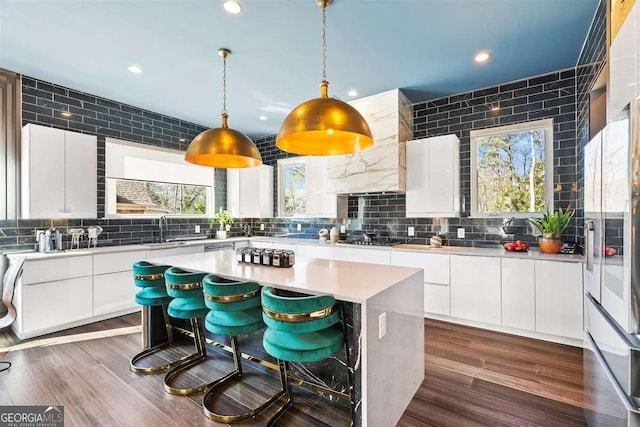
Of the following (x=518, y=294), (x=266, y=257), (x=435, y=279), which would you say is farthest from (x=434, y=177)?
(x=266, y=257)

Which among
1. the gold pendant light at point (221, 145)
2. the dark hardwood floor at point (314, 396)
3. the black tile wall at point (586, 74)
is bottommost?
the dark hardwood floor at point (314, 396)

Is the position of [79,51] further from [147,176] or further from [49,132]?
[147,176]

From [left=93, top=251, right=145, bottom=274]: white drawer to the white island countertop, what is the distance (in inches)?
55.3

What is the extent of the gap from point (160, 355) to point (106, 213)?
2.38m

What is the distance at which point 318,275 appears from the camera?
199 centimetres

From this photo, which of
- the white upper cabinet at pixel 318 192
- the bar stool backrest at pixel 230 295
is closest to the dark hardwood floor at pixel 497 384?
the bar stool backrest at pixel 230 295

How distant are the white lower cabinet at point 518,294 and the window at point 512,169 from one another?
806mm

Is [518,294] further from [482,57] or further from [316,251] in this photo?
[316,251]

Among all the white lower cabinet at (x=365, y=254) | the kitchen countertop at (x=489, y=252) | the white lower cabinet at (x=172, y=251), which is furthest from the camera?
the white lower cabinet at (x=172, y=251)

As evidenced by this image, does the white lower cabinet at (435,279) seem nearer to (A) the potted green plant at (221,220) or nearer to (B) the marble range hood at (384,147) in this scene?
(B) the marble range hood at (384,147)

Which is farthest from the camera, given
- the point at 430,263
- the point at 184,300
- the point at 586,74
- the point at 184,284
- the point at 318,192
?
the point at 318,192

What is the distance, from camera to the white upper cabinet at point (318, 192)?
4.50m

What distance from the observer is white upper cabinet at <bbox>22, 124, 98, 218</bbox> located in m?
3.14

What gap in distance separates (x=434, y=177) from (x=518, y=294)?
156 centimetres
